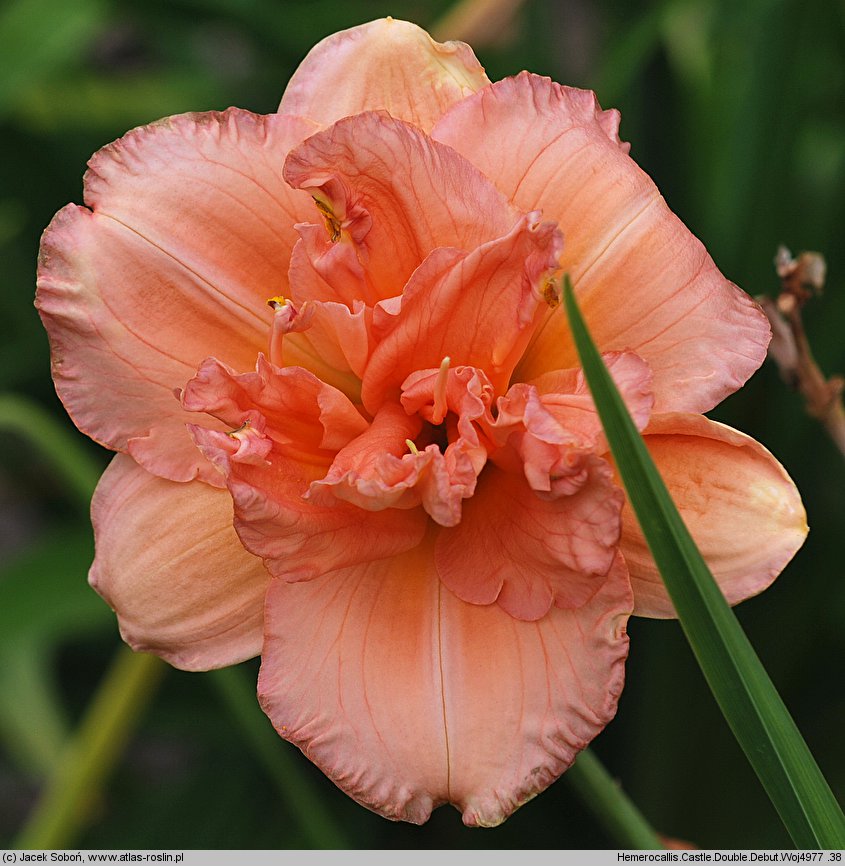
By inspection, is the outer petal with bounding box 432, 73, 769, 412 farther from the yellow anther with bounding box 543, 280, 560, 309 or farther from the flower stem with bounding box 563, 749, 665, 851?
the flower stem with bounding box 563, 749, 665, 851

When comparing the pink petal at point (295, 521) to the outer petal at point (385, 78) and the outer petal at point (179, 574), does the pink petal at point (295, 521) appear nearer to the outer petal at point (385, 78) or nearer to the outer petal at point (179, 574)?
the outer petal at point (179, 574)

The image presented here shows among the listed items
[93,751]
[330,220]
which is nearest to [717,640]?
[330,220]

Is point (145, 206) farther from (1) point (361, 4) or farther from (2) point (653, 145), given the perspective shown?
(1) point (361, 4)

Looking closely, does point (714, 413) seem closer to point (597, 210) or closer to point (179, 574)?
point (597, 210)

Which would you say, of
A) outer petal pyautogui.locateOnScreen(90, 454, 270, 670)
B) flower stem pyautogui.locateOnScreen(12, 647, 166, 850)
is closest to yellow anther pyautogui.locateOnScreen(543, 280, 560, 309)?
outer petal pyautogui.locateOnScreen(90, 454, 270, 670)

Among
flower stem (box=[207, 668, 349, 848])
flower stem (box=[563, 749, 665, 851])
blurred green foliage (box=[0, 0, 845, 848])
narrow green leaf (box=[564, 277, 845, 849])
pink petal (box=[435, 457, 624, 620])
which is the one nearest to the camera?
narrow green leaf (box=[564, 277, 845, 849])

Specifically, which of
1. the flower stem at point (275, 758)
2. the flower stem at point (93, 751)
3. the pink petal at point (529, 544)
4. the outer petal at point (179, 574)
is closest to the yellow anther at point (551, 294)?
the pink petal at point (529, 544)
